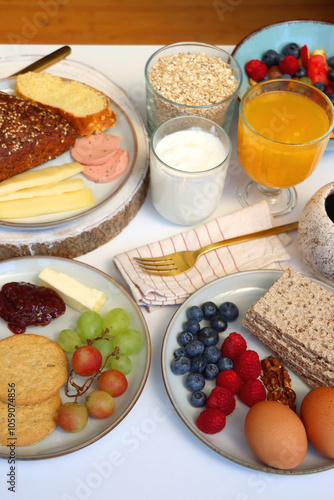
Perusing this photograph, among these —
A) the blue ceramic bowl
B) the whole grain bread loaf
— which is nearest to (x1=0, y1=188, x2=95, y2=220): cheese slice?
the whole grain bread loaf

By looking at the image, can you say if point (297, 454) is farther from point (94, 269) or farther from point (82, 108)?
point (82, 108)

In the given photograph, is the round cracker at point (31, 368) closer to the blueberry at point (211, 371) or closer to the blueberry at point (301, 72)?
the blueberry at point (211, 371)

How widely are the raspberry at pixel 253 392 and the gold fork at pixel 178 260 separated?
13.7 inches

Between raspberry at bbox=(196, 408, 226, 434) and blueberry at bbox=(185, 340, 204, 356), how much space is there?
0.46 ft

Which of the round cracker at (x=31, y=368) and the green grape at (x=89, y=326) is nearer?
the round cracker at (x=31, y=368)

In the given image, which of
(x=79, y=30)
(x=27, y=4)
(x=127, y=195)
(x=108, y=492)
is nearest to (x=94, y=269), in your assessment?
(x=127, y=195)

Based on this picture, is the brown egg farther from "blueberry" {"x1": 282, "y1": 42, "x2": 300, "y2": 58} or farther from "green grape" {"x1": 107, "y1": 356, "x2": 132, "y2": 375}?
"blueberry" {"x1": 282, "y1": 42, "x2": 300, "y2": 58}

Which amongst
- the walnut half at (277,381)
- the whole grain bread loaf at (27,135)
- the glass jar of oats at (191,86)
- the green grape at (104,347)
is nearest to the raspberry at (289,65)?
the glass jar of oats at (191,86)

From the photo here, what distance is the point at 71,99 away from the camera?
1.60 meters

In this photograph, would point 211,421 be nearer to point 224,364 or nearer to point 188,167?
point 224,364

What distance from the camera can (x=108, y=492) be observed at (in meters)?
1.06

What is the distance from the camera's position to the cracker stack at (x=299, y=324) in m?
1.17

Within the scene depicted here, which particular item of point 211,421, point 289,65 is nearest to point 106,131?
point 289,65

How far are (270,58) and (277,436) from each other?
45.0 inches
